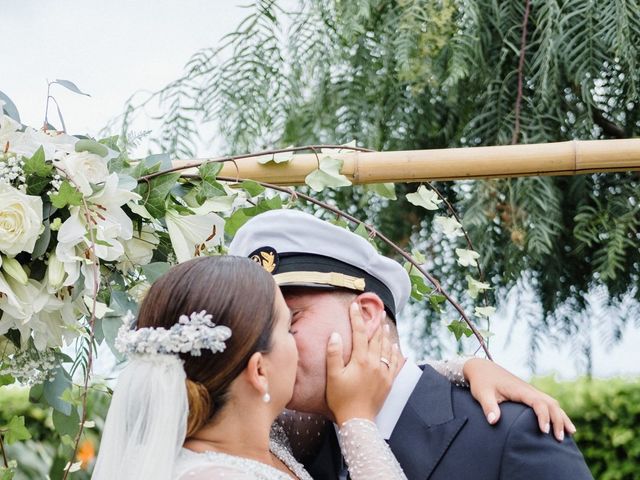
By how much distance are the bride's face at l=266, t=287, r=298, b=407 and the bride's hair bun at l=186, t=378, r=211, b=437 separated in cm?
11

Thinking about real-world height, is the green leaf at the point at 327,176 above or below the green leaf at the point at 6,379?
above

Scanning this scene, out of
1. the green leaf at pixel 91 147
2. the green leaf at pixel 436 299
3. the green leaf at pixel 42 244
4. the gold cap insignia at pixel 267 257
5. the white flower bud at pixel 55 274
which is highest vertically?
the green leaf at pixel 91 147

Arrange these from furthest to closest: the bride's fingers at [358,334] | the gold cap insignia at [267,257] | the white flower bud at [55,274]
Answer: the gold cap insignia at [267,257], the bride's fingers at [358,334], the white flower bud at [55,274]

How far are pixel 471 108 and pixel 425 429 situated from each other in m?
2.00

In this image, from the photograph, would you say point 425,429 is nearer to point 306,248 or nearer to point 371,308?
point 371,308

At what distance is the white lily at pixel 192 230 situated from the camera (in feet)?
6.70

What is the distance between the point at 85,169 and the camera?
198 centimetres

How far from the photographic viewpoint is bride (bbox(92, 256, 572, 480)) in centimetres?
173

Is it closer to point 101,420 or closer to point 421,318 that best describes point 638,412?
point 421,318

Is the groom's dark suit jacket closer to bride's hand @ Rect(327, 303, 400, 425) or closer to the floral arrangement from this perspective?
bride's hand @ Rect(327, 303, 400, 425)

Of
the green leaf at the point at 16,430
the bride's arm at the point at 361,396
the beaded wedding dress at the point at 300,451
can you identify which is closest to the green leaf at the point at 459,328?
the beaded wedding dress at the point at 300,451

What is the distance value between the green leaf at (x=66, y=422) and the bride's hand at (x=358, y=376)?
0.53 metres

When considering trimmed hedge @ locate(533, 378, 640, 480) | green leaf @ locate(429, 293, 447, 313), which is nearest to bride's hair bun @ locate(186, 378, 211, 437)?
green leaf @ locate(429, 293, 447, 313)

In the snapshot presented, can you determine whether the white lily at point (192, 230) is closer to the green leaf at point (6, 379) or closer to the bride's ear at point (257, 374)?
the bride's ear at point (257, 374)
